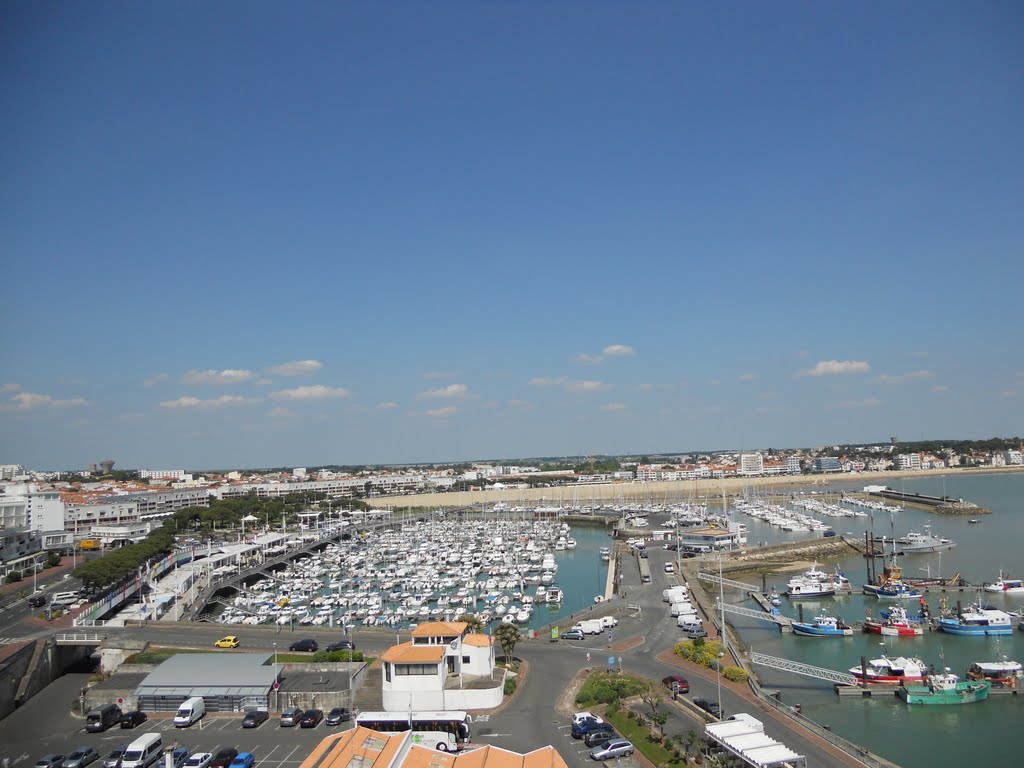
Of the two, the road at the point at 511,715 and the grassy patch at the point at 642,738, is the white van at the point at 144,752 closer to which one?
the road at the point at 511,715

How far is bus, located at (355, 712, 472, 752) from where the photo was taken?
441 inches

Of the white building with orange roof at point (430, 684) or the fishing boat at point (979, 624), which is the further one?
the fishing boat at point (979, 624)

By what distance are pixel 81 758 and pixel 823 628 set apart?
65.8ft

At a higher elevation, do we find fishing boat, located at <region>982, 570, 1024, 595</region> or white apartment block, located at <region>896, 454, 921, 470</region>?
white apartment block, located at <region>896, 454, 921, 470</region>

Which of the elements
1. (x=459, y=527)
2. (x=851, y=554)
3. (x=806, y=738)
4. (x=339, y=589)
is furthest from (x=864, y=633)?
(x=459, y=527)

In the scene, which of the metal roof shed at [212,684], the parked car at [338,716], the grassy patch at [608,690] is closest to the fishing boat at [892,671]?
the grassy patch at [608,690]

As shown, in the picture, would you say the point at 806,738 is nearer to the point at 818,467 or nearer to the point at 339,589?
the point at 339,589

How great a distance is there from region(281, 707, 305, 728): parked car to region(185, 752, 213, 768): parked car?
72.2 inches

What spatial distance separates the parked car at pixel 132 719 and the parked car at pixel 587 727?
9032 mm

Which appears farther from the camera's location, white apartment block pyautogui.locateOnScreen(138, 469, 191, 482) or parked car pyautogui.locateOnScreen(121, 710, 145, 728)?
white apartment block pyautogui.locateOnScreen(138, 469, 191, 482)

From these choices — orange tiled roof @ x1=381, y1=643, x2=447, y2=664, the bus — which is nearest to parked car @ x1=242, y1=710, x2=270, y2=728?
the bus

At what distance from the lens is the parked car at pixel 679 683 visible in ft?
45.2

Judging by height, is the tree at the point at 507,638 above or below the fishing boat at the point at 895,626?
above

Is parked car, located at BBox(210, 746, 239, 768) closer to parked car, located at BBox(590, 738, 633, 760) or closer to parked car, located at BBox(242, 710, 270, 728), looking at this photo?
parked car, located at BBox(242, 710, 270, 728)
